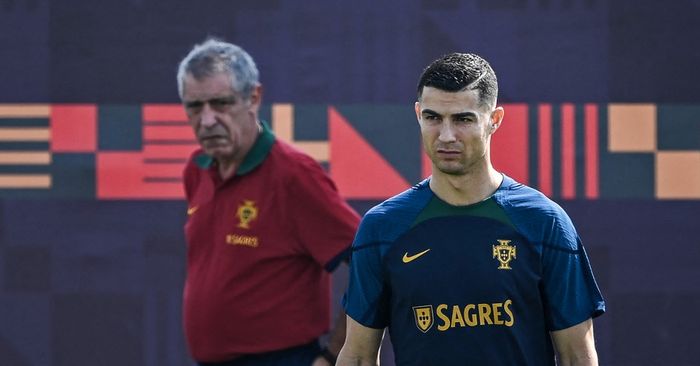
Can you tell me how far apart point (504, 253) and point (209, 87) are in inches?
44.6

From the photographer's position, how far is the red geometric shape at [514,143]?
11.5 feet

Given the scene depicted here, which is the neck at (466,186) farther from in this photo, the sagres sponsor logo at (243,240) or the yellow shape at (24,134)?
the yellow shape at (24,134)

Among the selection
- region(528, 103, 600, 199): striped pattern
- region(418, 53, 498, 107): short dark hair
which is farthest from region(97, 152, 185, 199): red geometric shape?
region(418, 53, 498, 107): short dark hair

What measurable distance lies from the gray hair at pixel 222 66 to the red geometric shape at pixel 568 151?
104 centimetres

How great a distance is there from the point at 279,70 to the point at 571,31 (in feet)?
3.06

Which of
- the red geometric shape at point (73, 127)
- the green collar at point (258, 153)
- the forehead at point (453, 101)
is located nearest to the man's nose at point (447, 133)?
the forehead at point (453, 101)

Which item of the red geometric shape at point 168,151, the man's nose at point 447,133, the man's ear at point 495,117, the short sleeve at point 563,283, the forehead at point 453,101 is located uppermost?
the forehead at point 453,101

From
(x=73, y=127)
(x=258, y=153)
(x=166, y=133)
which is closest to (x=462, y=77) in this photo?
(x=258, y=153)

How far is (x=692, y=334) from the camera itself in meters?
3.51

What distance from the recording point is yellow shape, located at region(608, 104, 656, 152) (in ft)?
11.4

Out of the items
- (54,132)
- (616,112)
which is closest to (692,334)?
(616,112)

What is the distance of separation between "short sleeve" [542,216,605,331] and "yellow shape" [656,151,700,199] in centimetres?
145

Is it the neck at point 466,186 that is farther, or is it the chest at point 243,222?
the chest at point 243,222

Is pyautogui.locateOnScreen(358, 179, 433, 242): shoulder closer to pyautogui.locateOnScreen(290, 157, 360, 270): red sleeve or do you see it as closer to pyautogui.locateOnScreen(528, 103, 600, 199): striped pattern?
pyautogui.locateOnScreen(290, 157, 360, 270): red sleeve
